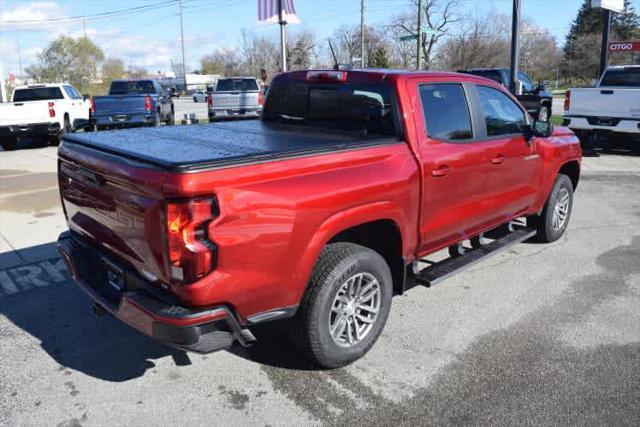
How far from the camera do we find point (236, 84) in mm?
20141

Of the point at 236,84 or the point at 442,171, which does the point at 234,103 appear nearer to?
the point at 236,84

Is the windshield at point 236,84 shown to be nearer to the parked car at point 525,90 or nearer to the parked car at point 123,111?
the parked car at point 123,111

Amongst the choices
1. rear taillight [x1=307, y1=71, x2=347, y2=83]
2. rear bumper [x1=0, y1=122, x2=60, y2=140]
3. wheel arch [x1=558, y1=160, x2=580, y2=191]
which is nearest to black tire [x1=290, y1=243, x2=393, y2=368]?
rear taillight [x1=307, y1=71, x2=347, y2=83]

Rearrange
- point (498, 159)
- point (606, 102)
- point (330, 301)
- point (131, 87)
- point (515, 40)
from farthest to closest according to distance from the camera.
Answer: point (131, 87), point (515, 40), point (606, 102), point (498, 159), point (330, 301)

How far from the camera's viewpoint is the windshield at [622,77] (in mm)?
13227

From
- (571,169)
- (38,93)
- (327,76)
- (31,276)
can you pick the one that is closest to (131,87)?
(38,93)

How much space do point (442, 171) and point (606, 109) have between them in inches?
388

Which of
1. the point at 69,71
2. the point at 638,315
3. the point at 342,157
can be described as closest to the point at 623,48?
the point at 638,315

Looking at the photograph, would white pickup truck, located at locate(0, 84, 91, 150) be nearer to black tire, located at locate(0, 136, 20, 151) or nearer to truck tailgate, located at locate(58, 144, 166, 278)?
black tire, located at locate(0, 136, 20, 151)

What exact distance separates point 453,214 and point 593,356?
1.36 meters

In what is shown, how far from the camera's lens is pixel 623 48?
2198 centimetres

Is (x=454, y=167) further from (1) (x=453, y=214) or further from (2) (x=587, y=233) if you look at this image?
(2) (x=587, y=233)

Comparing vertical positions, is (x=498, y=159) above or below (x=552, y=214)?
above

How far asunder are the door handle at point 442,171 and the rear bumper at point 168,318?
176 centimetres
